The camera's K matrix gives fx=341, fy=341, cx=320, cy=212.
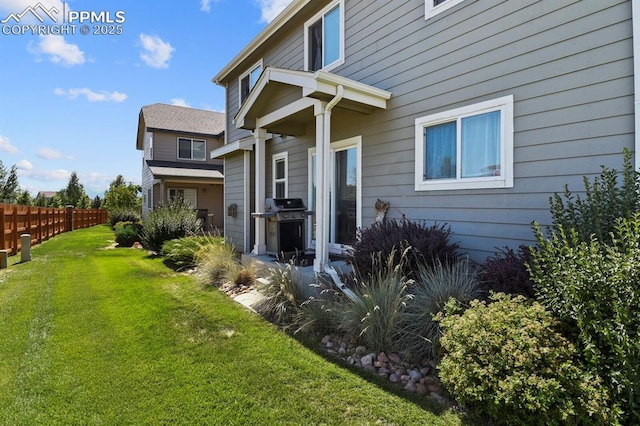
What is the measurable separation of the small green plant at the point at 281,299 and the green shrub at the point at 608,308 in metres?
2.96

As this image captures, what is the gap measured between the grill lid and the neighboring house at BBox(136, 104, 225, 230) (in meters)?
12.4

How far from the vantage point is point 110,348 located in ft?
12.5

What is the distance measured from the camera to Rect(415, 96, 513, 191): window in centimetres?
435

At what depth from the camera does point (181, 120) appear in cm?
2148

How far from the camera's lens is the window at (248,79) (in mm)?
9885

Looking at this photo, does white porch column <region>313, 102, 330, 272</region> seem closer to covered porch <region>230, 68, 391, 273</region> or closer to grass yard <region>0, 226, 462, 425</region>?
covered porch <region>230, 68, 391, 273</region>

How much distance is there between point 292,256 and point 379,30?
4.54 metres

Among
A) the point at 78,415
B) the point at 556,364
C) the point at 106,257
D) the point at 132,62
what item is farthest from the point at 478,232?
the point at 132,62

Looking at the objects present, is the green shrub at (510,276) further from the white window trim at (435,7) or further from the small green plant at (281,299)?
the white window trim at (435,7)

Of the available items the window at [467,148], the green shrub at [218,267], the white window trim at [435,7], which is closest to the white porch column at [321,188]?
the window at [467,148]

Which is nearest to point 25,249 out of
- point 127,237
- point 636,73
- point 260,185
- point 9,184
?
point 127,237

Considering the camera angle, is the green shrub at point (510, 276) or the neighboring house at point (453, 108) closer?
the green shrub at point (510, 276)

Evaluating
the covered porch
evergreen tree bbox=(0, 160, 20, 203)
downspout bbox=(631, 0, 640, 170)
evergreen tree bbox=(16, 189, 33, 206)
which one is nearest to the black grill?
the covered porch

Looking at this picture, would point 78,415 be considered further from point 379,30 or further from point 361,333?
point 379,30
